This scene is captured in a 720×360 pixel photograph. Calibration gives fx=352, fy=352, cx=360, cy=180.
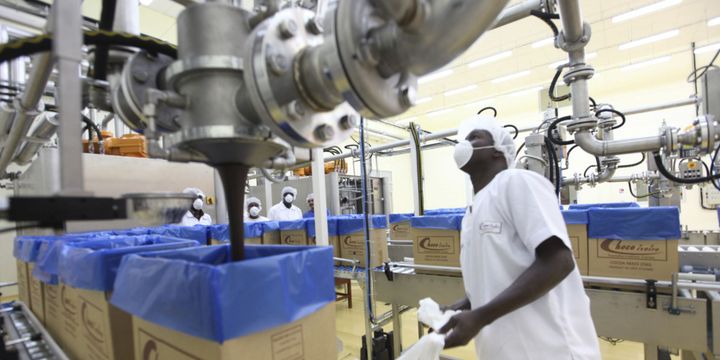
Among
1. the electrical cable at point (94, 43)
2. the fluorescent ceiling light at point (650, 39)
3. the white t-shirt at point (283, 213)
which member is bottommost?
the white t-shirt at point (283, 213)

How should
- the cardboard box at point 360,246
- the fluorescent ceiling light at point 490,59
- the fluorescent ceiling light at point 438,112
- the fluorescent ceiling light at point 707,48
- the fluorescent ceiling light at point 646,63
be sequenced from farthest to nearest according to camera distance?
1. the fluorescent ceiling light at point 438,112
2. the fluorescent ceiling light at point 646,63
3. the fluorescent ceiling light at point 490,59
4. the fluorescent ceiling light at point 707,48
5. the cardboard box at point 360,246

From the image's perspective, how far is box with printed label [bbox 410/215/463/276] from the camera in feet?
6.24

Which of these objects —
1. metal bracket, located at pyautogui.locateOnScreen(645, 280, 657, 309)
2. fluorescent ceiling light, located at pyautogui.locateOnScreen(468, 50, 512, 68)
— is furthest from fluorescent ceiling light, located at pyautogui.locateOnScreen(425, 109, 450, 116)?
metal bracket, located at pyautogui.locateOnScreen(645, 280, 657, 309)

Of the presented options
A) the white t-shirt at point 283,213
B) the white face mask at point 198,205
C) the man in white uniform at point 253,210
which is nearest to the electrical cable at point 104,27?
the white face mask at point 198,205

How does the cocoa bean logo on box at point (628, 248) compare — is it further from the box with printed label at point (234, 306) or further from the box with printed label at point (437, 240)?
the box with printed label at point (234, 306)

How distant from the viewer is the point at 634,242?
1.54 metres

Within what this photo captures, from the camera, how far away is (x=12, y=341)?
0.88 meters

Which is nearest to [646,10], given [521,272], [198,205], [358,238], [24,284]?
[358,238]

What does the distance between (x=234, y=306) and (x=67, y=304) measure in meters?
0.70

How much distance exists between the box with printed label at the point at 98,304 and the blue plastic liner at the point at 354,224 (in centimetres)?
191

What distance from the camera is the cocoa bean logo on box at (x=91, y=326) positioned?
0.66 meters

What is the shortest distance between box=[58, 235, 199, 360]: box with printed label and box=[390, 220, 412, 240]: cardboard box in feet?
8.31

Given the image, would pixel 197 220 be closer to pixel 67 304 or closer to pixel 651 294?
pixel 67 304

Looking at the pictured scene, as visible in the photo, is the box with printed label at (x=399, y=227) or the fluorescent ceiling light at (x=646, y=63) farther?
the fluorescent ceiling light at (x=646, y=63)
